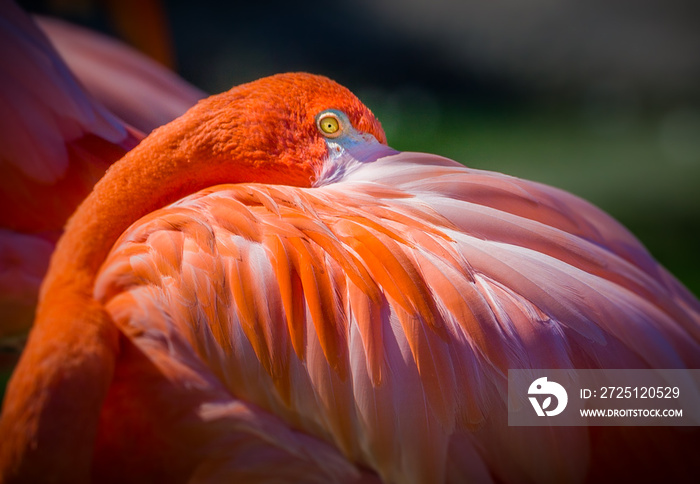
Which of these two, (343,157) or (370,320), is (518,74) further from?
(370,320)

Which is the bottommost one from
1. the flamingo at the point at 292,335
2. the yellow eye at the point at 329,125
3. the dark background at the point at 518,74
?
the flamingo at the point at 292,335

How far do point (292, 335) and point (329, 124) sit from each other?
12.0 inches

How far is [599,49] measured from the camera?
111 centimetres

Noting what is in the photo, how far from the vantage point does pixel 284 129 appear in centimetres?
70

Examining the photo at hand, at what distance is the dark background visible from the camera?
0.91 metres

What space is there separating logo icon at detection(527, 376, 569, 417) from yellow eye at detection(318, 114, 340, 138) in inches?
16.1

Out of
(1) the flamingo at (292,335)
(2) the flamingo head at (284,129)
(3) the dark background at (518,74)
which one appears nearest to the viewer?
(1) the flamingo at (292,335)

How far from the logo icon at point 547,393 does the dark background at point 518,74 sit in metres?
0.37

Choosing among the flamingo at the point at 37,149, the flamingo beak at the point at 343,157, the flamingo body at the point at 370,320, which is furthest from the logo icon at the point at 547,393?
the flamingo at the point at 37,149

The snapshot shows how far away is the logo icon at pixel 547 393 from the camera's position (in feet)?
1.95

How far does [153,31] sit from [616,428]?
0.96 m

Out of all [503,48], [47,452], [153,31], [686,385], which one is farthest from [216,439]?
[503,48]

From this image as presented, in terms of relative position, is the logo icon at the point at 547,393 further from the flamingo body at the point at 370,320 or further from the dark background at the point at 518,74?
the dark background at the point at 518,74

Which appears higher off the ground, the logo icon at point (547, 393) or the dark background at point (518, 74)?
the dark background at point (518, 74)
